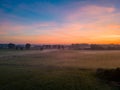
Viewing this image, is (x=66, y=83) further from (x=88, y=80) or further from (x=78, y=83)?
(x=88, y=80)

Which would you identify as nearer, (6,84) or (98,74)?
(6,84)

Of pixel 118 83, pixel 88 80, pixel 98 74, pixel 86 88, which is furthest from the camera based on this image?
pixel 98 74

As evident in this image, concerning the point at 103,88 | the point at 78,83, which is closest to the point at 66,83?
the point at 78,83

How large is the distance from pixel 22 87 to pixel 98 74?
7.96 metres

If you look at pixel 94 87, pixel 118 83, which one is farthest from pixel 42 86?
pixel 118 83

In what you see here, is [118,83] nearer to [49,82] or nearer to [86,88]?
[86,88]

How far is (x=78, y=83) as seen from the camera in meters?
15.8

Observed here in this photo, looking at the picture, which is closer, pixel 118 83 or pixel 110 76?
pixel 118 83

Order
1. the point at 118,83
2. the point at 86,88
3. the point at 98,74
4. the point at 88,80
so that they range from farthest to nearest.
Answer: the point at 98,74
the point at 88,80
the point at 118,83
the point at 86,88

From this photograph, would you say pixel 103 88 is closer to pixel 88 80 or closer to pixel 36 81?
pixel 88 80

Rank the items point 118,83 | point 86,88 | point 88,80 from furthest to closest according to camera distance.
Result: point 88,80
point 118,83
point 86,88

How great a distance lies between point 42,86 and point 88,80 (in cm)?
438

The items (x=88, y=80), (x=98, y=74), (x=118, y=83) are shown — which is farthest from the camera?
(x=98, y=74)

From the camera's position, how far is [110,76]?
17.2 m
